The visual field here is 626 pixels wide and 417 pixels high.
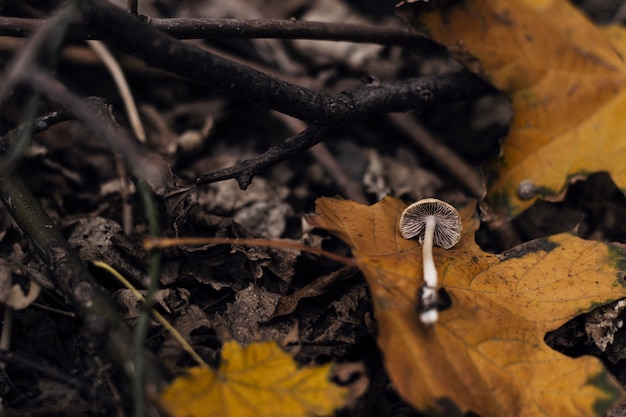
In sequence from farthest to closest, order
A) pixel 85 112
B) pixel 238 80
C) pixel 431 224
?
pixel 431 224 < pixel 238 80 < pixel 85 112

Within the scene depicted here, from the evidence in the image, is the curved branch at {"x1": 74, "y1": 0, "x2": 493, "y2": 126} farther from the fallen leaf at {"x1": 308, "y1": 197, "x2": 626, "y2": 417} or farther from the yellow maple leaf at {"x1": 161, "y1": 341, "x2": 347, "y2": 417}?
the yellow maple leaf at {"x1": 161, "y1": 341, "x2": 347, "y2": 417}

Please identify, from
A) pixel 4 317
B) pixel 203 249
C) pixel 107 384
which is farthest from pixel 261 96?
pixel 4 317

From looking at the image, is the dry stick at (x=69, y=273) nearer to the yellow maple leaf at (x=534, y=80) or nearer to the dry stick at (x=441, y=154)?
the yellow maple leaf at (x=534, y=80)

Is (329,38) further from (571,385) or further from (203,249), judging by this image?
(571,385)

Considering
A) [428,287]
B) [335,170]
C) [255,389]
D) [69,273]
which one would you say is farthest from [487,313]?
[69,273]

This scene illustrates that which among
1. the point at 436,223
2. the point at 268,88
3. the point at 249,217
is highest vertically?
the point at 268,88

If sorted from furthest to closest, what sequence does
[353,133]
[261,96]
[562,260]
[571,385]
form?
[353,133] → [562,260] → [261,96] → [571,385]

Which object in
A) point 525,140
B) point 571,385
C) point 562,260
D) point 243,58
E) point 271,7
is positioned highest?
point 271,7

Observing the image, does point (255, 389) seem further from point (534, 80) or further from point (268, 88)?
point (534, 80)
